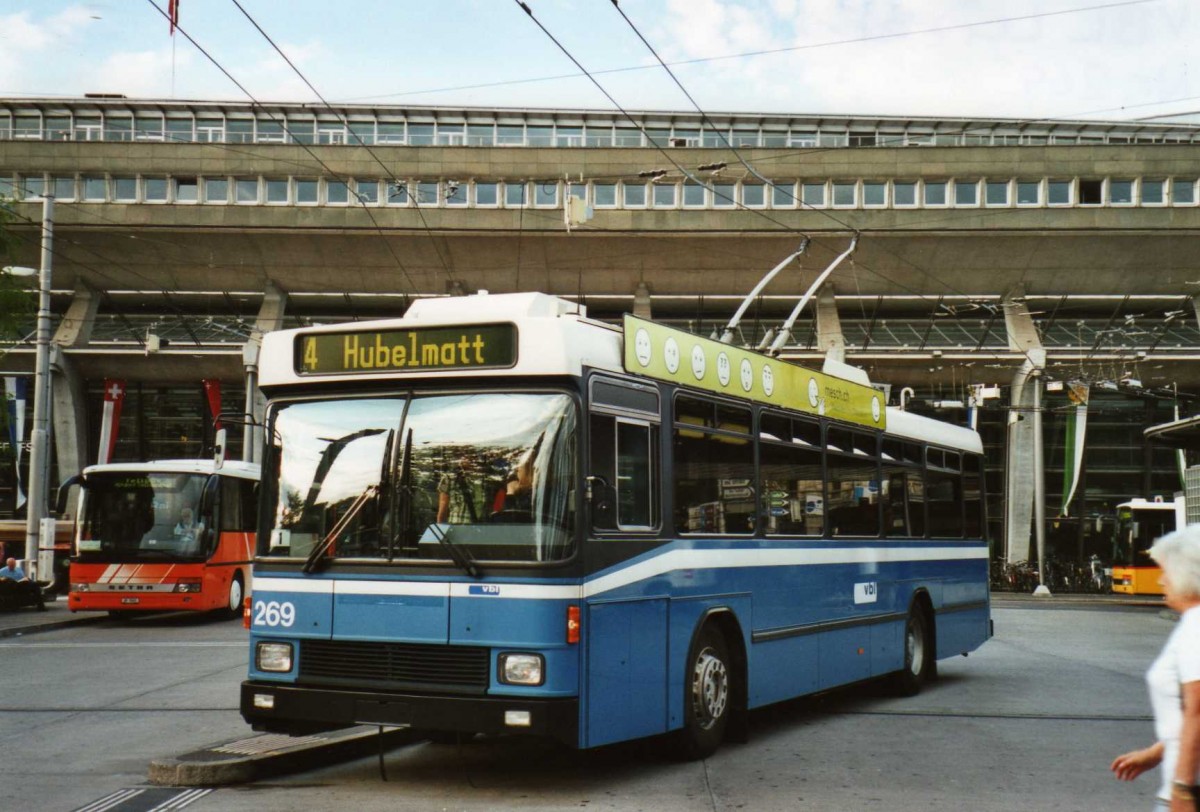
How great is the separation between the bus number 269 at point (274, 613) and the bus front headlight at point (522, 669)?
138 centimetres

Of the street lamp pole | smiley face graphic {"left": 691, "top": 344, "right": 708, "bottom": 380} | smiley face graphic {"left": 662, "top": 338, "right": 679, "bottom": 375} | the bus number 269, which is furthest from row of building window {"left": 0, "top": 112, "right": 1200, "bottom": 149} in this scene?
the bus number 269

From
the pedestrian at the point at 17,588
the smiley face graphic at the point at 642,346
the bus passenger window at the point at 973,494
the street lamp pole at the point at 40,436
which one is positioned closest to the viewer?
the smiley face graphic at the point at 642,346

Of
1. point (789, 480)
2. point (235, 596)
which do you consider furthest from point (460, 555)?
point (235, 596)

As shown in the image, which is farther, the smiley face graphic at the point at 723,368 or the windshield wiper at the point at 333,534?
the smiley face graphic at the point at 723,368

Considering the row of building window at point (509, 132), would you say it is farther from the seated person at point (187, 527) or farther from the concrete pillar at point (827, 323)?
the seated person at point (187, 527)

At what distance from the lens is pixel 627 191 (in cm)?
4294

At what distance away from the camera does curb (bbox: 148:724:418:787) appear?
26.5 feet

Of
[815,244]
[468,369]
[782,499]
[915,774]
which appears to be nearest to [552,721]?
[468,369]

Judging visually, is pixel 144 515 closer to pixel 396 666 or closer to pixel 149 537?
pixel 149 537

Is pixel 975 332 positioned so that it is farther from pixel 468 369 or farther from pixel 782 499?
pixel 468 369

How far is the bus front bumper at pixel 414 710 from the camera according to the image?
740cm

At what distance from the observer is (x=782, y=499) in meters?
10.6

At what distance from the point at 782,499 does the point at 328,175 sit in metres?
34.5

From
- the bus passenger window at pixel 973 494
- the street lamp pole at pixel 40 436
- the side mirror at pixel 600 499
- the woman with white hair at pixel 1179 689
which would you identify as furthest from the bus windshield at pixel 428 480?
the street lamp pole at pixel 40 436
